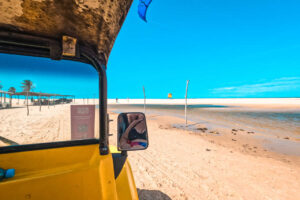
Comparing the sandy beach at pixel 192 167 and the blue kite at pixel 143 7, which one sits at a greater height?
the blue kite at pixel 143 7

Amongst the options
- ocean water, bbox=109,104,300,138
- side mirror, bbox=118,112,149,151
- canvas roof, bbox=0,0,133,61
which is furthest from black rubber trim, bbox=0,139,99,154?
ocean water, bbox=109,104,300,138

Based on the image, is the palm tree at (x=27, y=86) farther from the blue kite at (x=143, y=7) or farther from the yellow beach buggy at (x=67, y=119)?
Result: the blue kite at (x=143, y=7)

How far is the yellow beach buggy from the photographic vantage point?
82cm

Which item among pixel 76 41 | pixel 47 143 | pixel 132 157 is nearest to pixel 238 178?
pixel 132 157

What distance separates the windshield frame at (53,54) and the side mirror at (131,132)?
153 millimetres

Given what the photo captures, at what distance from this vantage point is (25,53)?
3.73ft

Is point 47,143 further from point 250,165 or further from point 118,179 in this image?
point 250,165

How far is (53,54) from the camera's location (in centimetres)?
111

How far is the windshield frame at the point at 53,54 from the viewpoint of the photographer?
1009 millimetres

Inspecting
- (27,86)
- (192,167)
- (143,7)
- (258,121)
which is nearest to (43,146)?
(27,86)

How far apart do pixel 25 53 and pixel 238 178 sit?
4.50m

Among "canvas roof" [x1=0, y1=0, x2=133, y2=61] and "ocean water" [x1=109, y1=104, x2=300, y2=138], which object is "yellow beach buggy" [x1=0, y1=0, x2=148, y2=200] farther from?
"ocean water" [x1=109, y1=104, x2=300, y2=138]

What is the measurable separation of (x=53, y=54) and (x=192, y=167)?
4.07m

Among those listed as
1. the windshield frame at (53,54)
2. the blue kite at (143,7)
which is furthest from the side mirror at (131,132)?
the blue kite at (143,7)
